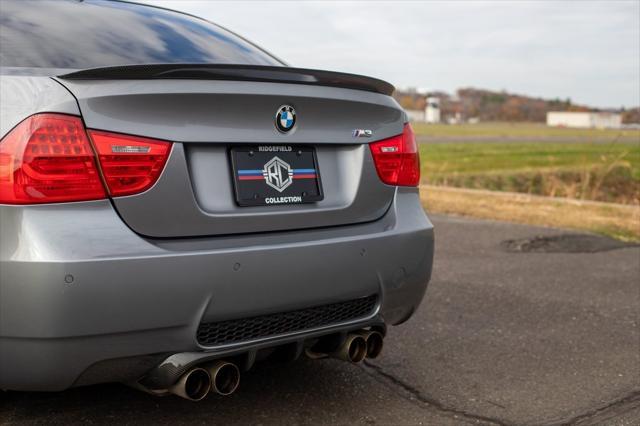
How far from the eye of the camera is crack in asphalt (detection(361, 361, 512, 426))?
312 cm

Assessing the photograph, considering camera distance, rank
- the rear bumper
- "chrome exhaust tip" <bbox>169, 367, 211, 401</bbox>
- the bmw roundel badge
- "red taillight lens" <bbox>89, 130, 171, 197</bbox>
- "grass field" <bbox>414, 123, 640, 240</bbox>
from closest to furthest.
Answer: the rear bumper < "red taillight lens" <bbox>89, 130, 171, 197</bbox> < "chrome exhaust tip" <bbox>169, 367, 211, 401</bbox> < the bmw roundel badge < "grass field" <bbox>414, 123, 640, 240</bbox>

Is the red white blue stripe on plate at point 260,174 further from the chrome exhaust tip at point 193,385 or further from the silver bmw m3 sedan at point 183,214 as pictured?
the chrome exhaust tip at point 193,385

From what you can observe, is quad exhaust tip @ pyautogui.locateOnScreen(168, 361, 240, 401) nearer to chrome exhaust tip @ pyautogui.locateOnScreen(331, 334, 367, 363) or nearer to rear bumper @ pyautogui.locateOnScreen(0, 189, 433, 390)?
rear bumper @ pyautogui.locateOnScreen(0, 189, 433, 390)

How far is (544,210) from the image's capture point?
923cm

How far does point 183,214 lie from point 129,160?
24cm

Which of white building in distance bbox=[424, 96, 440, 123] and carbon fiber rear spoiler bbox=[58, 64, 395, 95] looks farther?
white building in distance bbox=[424, 96, 440, 123]


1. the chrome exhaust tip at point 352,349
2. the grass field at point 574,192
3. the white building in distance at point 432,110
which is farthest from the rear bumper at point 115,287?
the white building in distance at point 432,110

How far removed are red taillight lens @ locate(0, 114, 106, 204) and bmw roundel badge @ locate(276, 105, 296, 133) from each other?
0.68 m

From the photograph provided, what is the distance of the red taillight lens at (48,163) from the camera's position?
2.32 m

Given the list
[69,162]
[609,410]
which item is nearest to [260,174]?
[69,162]

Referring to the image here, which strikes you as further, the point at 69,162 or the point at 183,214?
the point at 183,214

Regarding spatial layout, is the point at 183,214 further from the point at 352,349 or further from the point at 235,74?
the point at 352,349

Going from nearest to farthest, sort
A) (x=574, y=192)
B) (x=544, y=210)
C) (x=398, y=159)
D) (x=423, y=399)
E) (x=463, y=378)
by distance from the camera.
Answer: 1. (x=398, y=159)
2. (x=423, y=399)
3. (x=463, y=378)
4. (x=544, y=210)
5. (x=574, y=192)

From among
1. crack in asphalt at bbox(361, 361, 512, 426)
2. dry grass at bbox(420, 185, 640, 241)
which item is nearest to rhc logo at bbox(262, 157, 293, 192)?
crack in asphalt at bbox(361, 361, 512, 426)
